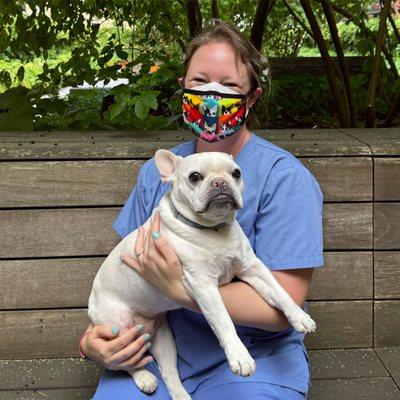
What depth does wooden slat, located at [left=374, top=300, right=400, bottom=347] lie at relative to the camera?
8.91ft

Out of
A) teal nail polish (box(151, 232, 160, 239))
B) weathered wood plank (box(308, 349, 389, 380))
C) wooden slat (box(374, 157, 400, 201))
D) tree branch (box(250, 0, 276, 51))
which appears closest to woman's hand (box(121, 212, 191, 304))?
teal nail polish (box(151, 232, 160, 239))

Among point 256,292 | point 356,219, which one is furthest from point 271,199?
point 356,219

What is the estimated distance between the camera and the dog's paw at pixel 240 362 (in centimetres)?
159

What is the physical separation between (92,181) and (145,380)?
3.02 ft

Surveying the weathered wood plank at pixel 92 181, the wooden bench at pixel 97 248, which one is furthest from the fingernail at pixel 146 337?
the weathered wood plank at pixel 92 181

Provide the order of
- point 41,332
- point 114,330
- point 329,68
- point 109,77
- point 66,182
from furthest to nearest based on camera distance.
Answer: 1. point 329,68
2. point 109,77
3. point 41,332
4. point 66,182
5. point 114,330

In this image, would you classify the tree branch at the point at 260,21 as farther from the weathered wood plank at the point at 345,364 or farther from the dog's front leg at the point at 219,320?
the dog's front leg at the point at 219,320

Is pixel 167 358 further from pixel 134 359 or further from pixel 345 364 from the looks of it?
pixel 345 364

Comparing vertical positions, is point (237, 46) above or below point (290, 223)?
above

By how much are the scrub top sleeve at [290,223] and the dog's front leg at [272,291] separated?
0.31 feet

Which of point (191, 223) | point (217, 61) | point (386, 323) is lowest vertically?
point (386, 323)

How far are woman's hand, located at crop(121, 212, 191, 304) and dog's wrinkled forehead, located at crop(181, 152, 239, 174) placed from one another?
0.70ft

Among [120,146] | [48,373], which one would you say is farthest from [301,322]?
[48,373]

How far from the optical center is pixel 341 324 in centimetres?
273
